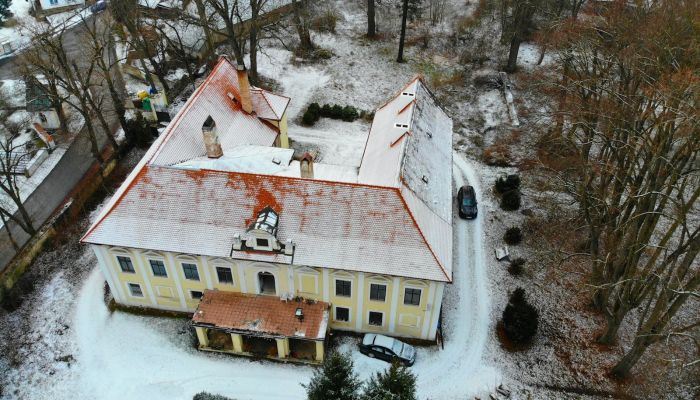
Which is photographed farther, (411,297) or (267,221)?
(411,297)

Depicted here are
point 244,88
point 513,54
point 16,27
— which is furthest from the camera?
point 16,27

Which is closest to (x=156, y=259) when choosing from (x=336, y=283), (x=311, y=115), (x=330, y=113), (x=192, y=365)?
(x=192, y=365)

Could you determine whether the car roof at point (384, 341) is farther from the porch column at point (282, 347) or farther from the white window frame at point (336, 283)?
the porch column at point (282, 347)

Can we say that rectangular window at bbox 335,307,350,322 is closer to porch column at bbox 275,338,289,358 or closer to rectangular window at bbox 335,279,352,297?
rectangular window at bbox 335,279,352,297

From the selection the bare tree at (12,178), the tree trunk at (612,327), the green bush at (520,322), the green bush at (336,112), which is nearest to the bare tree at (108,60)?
the bare tree at (12,178)

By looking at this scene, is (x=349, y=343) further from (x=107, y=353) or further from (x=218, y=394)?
(x=107, y=353)

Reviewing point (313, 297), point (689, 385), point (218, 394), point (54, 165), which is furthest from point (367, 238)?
point (54, 165)

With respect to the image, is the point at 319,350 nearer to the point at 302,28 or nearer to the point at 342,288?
the point at 342,288
